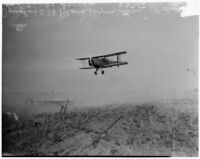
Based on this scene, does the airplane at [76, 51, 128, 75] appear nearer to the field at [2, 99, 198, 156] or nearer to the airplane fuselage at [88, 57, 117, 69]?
the airplane fuselage at [88, 57, 117, 69]

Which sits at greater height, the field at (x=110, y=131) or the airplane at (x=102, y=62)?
the airplane at (x=102, y=62)

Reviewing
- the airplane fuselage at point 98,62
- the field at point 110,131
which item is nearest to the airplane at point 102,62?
the airplane fuselage at point 98,62

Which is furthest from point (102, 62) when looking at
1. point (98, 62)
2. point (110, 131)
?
point (110, 131)

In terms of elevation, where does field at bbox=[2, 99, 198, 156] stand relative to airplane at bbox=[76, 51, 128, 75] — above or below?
below

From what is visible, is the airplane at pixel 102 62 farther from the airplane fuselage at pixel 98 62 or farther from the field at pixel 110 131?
the field at pixel 110 131

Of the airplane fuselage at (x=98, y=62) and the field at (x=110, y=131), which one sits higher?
the airplane fuselage at (x=98, y=62)

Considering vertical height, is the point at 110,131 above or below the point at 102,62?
below

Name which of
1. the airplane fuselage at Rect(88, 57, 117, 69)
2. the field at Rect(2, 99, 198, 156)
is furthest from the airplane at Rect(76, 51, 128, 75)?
the field at Rect(2, 99, 198, 156)

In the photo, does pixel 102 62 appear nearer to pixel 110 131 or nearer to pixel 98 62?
pixel 98 62

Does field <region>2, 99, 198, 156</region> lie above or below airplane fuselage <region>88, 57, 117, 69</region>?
below
